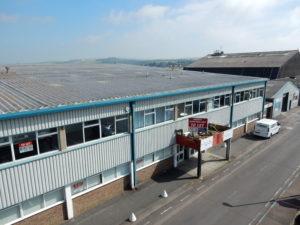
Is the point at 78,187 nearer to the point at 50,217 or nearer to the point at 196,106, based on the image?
the point at 50,217

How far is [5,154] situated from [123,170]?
23.4ft

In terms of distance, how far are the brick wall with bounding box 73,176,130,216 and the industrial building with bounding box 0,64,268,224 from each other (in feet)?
0.21

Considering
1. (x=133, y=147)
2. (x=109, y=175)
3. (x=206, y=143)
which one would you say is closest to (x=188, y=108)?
(x=206, y=143)

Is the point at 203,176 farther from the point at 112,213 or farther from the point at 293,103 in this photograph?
the point at 293,103

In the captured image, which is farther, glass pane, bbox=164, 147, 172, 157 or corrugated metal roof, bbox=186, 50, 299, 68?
corrugated metal roof, bbox=186, 50, 299, 68

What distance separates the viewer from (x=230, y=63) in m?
62.1

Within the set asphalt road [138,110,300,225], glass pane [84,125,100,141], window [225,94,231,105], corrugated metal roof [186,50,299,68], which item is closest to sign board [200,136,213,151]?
asphalt road [138,110,300,225]

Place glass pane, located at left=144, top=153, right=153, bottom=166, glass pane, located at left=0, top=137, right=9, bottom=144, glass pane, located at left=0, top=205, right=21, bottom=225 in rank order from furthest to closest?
glass pane, located at left=144, top=153, right=153, bottom=166 → glass pane, located at left=0, top=205, right=21, bottom=225 → glass pane, located at left=0, top=137, right=9, bottom=144

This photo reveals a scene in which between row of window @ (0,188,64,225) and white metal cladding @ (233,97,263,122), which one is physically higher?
white metal cladding @ (233,97,263,122)

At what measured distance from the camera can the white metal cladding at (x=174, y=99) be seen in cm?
1524

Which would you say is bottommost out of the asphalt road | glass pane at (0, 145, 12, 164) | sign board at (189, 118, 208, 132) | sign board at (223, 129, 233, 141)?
the asphalt road

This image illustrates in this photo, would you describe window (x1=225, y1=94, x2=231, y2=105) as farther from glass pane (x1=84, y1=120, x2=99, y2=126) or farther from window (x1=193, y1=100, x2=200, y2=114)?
glass pane (x1=84, y1=120, x2=99, y2=126)

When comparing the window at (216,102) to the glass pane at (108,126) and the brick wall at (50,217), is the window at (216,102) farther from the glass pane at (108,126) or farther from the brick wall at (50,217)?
the brick wall at (50,217)

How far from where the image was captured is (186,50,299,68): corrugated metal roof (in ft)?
177
